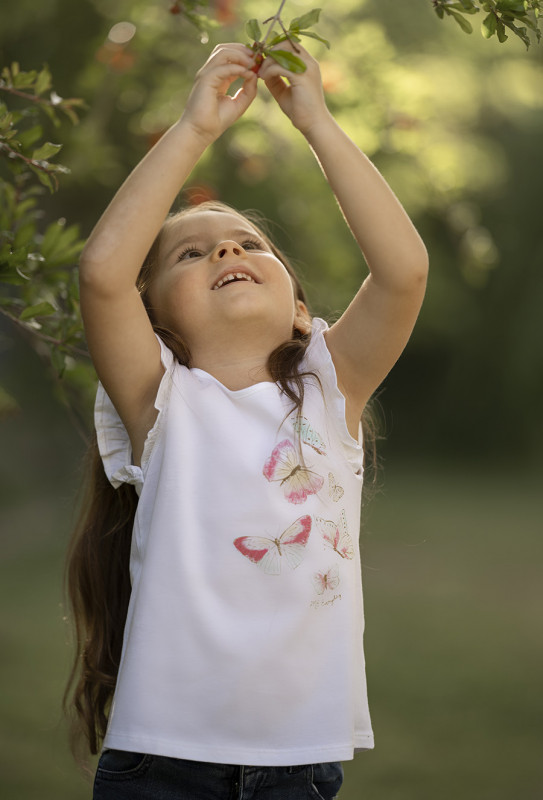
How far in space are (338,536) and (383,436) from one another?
4.64 m

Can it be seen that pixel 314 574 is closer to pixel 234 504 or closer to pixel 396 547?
pixel 234 504

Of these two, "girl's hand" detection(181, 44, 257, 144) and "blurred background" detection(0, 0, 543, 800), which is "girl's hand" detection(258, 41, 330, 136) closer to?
"girl's hand" detection(181, 44, 257, 144)

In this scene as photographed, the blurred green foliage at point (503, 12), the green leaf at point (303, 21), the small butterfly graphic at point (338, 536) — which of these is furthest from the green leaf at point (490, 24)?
the small butterfly graphic at point (338, 536)

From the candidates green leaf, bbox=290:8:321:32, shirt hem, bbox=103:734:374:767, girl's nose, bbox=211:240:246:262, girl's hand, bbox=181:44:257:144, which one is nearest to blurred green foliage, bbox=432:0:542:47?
green leaf, bbox=290:8:321:32

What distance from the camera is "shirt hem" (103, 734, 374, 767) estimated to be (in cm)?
130

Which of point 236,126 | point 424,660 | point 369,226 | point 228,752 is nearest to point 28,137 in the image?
point 369,226

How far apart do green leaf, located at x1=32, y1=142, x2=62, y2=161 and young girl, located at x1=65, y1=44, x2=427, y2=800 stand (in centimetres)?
23

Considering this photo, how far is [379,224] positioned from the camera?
1.43 m

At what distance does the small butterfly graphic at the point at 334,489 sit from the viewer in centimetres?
145

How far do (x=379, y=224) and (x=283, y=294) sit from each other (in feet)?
0.73

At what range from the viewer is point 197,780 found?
1.35 m

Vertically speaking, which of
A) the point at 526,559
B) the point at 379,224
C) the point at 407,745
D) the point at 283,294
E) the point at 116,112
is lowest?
the point at 526,559

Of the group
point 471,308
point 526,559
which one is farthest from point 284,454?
point 471,308

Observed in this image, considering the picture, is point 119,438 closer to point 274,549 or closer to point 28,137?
point 274,549
